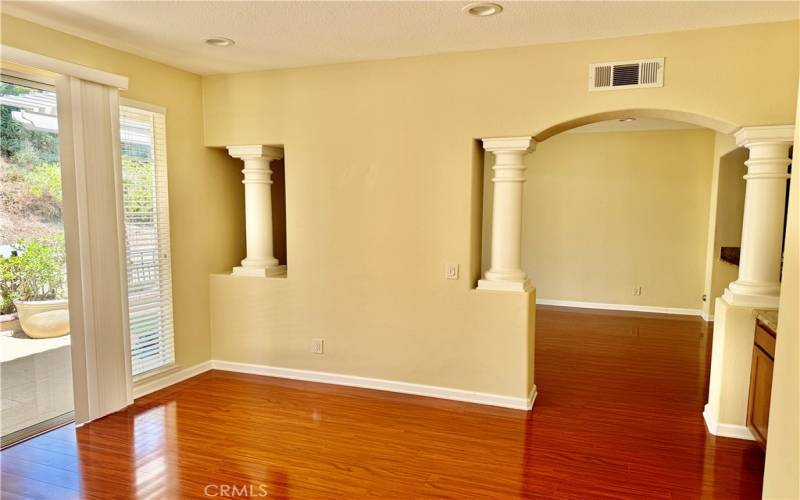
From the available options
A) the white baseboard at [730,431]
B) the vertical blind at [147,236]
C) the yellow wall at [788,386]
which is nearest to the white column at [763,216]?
the white baseboard at [730,431]

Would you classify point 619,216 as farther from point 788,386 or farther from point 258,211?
point 788,386

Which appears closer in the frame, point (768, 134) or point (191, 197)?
point (768, 134)

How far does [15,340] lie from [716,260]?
23.0ft

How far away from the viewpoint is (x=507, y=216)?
3523mm

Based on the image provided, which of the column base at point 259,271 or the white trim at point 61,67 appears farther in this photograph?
the column base at point 259,271

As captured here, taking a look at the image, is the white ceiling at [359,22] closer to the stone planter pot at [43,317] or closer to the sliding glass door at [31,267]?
the sliding glass door at [31,267]

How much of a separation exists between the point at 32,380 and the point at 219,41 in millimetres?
2579

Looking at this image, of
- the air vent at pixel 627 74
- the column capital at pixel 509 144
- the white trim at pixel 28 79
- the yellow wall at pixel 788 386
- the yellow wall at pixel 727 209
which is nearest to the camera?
the yellow wall at pixel 788 386

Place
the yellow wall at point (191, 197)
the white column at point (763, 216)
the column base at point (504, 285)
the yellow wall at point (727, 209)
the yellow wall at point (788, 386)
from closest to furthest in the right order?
the yellow wall at point (788, 386)
the white column at point (763, 216)
the column base at point (504, 285)
the yellow wall at point (191, 197)
the yellow wall at point (727, 209)

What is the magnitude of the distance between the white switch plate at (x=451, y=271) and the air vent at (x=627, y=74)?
5.02ft

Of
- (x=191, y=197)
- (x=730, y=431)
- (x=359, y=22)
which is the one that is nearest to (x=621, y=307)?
(x=730, y=431)

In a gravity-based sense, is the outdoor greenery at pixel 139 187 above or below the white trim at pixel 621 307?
above

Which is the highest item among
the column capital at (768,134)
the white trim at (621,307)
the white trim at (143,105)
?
the white trim at (143,105)

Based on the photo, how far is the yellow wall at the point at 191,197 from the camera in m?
3.69
